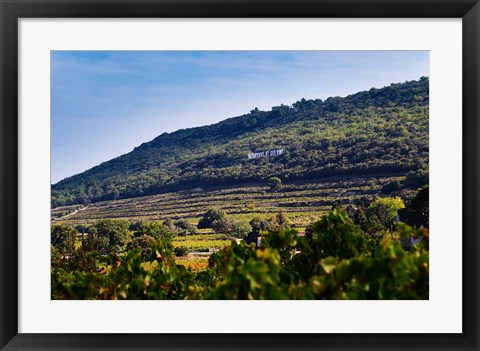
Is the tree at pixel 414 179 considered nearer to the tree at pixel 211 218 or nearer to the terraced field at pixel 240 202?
the terraced field at pixel 240 202

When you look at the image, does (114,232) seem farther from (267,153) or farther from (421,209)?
(421,209)

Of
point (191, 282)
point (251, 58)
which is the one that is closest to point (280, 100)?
point (251, 58)

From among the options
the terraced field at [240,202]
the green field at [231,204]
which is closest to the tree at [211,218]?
the green field at [231,204]

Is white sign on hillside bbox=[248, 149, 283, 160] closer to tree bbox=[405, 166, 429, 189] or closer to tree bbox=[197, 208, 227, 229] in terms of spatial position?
tree bbox=[197, 208, 227, 229]

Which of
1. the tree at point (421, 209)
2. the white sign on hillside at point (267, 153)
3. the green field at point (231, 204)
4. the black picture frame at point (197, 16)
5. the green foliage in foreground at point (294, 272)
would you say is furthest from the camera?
the white sign on hillside at point (267, 153)
